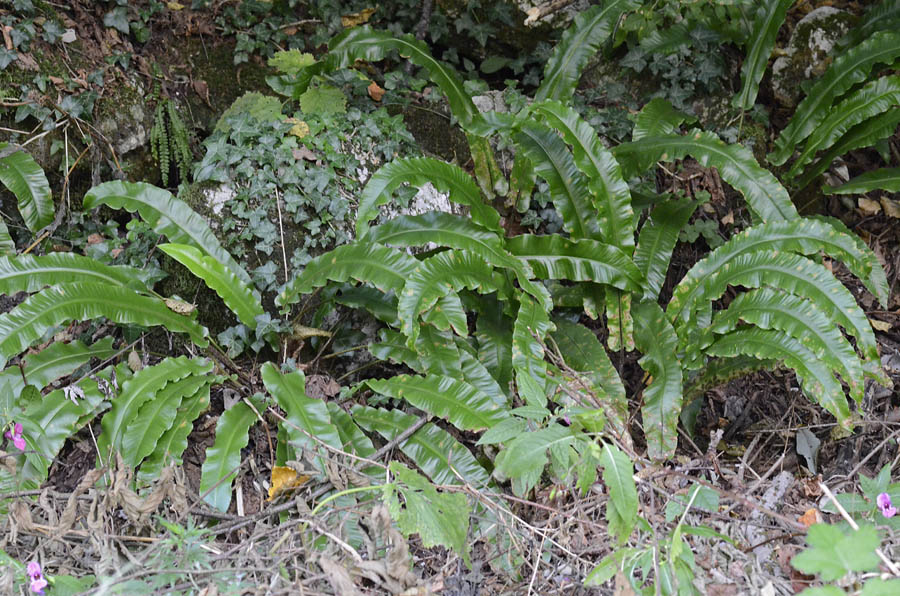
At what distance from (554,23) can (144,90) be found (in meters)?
2.44

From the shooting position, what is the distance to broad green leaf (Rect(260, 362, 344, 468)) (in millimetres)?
2596

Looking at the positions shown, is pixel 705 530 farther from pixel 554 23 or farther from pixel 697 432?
pixel 554 23

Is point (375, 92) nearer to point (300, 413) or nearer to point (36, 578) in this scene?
point (300, 413)

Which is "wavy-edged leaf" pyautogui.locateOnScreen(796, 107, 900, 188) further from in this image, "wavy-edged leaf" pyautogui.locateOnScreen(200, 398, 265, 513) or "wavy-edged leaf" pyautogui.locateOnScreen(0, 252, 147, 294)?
"wavy-edged leaf" pyautogui.locateOnScreen(0, 252, 147, 294)

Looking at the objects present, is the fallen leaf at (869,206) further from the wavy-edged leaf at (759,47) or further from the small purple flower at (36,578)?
the small purple flower at (36,578)

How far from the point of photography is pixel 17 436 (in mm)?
2572

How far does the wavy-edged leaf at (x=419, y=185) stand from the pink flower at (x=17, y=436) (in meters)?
1.50

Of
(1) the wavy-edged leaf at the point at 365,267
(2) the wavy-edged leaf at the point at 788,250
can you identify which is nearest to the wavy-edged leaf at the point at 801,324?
(2) the wavy-edged leaf at the point at 788,250

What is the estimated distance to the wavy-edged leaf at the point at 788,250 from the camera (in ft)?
9.56

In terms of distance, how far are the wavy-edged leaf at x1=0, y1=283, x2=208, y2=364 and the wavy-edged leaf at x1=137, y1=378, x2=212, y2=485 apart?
1.04ft

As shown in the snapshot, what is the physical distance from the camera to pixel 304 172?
3.33 m

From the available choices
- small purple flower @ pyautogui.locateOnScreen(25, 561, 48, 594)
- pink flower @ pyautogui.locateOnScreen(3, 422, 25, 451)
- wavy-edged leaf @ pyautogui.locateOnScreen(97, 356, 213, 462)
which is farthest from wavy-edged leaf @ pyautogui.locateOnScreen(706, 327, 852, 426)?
pink flower @ pyautogui.locateOnScreen(3, 422, 25, 451)

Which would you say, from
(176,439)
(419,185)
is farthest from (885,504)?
(176,439)

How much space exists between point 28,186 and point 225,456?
1.71m
